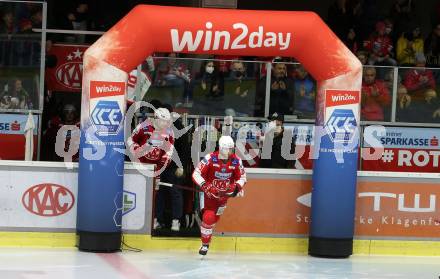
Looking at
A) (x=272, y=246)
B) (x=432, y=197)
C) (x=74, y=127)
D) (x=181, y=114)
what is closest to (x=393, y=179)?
(x=432, y=197)

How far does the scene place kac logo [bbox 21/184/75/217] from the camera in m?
15.7

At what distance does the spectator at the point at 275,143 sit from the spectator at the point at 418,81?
264cm

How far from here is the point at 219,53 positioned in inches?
620

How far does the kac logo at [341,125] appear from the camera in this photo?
15.8 metres

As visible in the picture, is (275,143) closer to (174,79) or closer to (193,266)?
(174,79)

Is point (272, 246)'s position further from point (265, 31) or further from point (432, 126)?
point (432, 126)

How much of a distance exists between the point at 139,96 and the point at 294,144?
2.63m

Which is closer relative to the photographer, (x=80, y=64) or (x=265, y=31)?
(x=265, y=31)

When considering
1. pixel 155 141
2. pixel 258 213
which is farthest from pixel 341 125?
pixel 155 141

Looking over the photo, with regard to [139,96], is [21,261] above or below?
below

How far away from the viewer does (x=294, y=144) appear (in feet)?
60.5

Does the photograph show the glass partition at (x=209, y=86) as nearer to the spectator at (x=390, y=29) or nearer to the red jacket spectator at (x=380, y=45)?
the red jacket spectator at (x=380, y=45)

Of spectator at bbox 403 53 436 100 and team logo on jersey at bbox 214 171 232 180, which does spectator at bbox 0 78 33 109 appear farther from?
spectator at bbox 403 53 436 100

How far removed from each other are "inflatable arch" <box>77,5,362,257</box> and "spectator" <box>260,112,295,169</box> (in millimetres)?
1397
